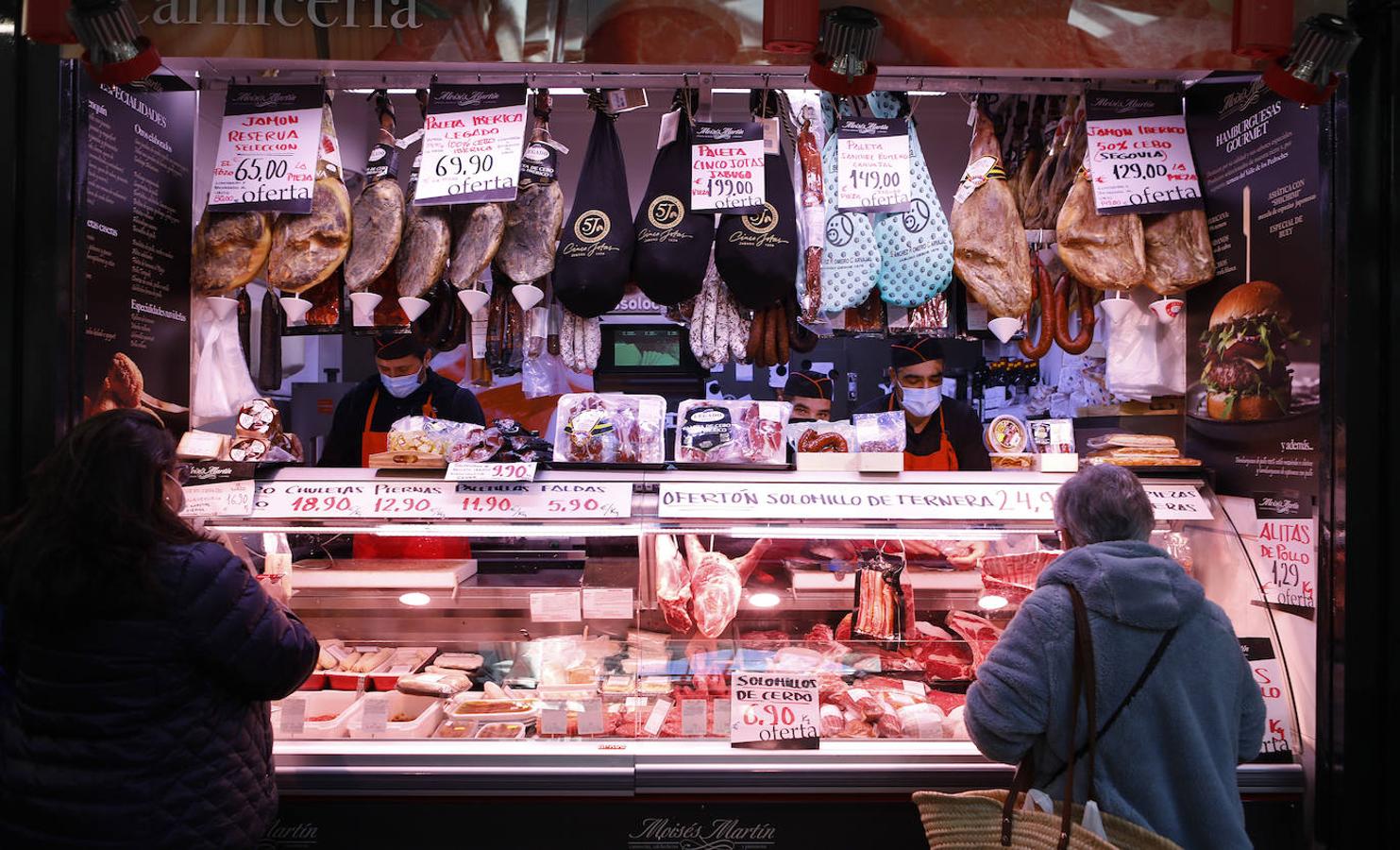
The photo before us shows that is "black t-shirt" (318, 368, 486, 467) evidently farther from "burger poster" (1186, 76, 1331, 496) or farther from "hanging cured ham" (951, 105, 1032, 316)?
"burger poster" (1186, 76, 1331, 496)

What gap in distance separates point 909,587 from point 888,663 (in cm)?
35

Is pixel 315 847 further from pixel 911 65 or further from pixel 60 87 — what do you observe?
pixel 911 65

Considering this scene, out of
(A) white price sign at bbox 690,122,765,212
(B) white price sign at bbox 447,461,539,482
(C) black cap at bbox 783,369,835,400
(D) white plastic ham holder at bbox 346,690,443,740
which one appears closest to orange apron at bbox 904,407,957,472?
(C) black cap at bbox 783,369,835,400

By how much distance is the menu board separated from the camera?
3.27m

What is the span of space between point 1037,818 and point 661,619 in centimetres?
172

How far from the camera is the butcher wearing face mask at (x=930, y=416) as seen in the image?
5332mm

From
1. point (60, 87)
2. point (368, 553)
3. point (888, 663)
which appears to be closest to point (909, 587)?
point (888, 663)

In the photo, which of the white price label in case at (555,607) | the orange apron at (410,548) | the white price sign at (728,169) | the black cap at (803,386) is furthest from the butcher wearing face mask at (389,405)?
the black cap at (803,386)

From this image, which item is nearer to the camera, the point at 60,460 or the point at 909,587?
the point at 60,460

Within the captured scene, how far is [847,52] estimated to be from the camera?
2990mm

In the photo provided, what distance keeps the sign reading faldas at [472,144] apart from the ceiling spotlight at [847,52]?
1.27 m

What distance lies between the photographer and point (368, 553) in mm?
4113

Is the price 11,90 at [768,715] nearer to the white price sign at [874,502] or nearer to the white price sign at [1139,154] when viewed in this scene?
the white price sign at [874,502]

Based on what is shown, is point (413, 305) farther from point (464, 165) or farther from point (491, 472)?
Result: point (491, 472)
